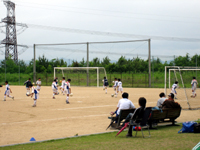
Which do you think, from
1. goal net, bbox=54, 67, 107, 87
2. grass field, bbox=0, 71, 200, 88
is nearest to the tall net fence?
grass field, bbox=0, 71, 200, 88

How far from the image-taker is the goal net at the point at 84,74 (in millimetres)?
47562

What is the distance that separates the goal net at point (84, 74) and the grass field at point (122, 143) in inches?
1498

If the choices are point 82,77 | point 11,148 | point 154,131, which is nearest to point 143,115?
point 154,131

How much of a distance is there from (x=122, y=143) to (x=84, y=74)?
43151mm

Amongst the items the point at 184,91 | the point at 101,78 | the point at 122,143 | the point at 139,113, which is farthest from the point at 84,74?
the point at 122,143

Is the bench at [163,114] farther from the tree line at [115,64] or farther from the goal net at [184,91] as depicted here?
the tree line at [115,64]

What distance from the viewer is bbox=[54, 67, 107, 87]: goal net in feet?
156

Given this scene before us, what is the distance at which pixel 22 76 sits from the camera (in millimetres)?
56188

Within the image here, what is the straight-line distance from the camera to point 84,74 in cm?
5016

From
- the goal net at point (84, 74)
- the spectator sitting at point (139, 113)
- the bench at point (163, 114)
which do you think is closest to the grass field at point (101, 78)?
the goal net at point (84, 74)

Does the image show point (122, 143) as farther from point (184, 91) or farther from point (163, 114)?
point (184, 91)

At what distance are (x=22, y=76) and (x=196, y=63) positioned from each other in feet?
110

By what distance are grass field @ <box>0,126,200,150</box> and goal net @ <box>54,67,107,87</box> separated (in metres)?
38.1

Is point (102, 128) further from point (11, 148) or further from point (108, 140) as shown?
point (11, 148)
